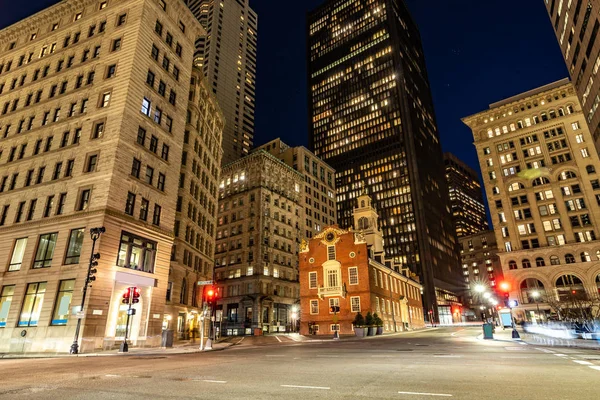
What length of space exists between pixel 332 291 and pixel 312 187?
46.0 metres

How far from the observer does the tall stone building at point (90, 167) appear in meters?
28.2

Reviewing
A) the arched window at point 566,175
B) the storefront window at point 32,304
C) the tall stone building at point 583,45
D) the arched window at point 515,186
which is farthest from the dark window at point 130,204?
the arched window at point 566,175

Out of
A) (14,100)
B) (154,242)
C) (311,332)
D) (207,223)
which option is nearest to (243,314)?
(311,332)

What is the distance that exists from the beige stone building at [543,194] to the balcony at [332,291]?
46525mm

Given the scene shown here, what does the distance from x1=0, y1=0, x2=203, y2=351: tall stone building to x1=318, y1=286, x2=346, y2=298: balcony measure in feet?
95.0

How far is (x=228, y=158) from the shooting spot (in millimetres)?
129750

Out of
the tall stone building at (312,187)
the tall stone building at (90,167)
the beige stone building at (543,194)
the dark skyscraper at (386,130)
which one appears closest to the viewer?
the tall stone building at (90,167)

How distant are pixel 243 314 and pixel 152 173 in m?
45.9

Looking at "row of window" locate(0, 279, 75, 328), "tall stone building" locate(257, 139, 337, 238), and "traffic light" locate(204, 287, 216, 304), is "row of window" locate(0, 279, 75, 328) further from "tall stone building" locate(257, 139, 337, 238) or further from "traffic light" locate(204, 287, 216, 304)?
"tall stone building" locate(257, 139, 337, 238)

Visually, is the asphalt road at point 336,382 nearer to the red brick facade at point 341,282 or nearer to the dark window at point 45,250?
the dark window at point 45,250

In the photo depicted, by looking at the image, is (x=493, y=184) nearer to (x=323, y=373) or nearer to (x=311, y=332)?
(x=311, y=332)

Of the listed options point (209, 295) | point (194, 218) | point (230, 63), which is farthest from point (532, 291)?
point (230, 63)

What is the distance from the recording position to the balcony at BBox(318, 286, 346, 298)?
55.0 m

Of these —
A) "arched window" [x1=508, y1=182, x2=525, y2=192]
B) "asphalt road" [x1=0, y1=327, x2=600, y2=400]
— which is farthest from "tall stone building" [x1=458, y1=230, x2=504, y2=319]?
"asphalt road" [x1=0, y1=327, x2=600, y2=400]
